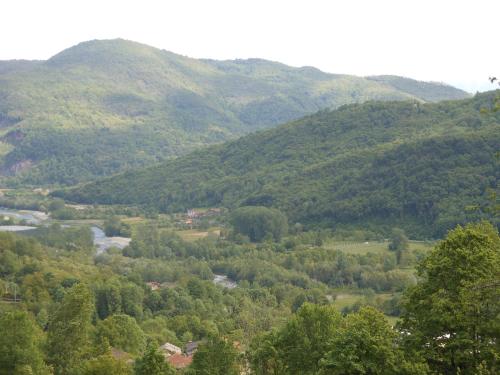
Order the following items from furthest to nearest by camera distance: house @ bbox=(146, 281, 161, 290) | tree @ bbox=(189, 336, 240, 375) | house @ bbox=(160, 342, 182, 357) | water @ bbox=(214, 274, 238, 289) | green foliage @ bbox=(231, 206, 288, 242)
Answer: green foliage @ bbox=(231, 206, 288, 242)
water @ bbox=(214, 274, 238, 289)
house @ bbox=(146, 281, 161, 290)
house @ bbox=(160, 342, 182, 357)
tree @ bbox=(189, 336, 240, 375)

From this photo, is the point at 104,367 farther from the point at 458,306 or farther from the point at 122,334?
the point at 122,334

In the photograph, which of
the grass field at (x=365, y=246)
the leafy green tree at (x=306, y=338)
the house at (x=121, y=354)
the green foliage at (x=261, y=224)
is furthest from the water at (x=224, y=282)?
the leafy green tree at (x=306, y=338)

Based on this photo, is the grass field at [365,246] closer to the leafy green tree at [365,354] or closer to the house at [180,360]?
the house at [180,360]

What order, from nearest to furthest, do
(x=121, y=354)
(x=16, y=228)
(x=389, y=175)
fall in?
(x=121, y=354)
(x=16, y=228)
(x=389, y=175)

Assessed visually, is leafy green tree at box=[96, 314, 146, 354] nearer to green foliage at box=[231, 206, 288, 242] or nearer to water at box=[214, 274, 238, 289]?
water at box=[214, 274, 238, 289]

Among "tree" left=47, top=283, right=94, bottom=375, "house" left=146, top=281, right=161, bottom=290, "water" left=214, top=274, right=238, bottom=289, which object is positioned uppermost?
"tree" left=47, top=283, right=94, bottom=375

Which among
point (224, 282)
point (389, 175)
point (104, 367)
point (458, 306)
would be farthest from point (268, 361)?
point (389, 175)

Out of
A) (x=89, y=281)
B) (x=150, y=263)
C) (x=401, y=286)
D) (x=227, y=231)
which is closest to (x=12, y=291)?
(x=89, y=281)

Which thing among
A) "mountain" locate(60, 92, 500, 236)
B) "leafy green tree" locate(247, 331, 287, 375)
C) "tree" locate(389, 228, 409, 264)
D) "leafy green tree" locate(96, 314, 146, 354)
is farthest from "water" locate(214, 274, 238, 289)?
"leafy green tree" locate(247, 331, 287, 375)
